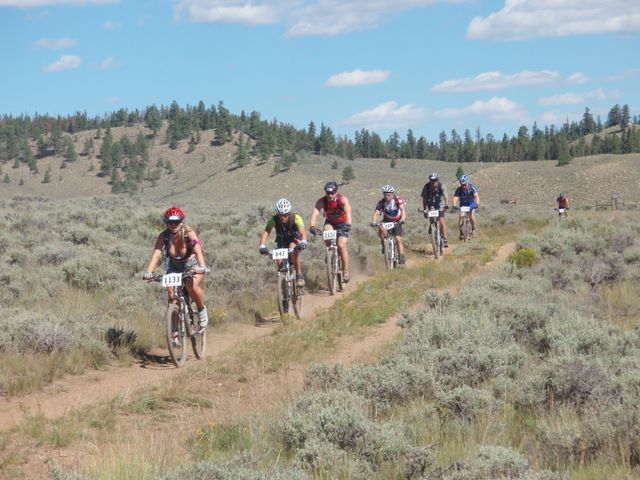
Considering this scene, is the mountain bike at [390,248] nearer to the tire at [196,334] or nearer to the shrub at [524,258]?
the shrub at [524,258]

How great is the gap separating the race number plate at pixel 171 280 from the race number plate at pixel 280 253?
2839 millimetres

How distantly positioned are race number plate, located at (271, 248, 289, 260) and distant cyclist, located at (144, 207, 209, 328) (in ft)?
7.48

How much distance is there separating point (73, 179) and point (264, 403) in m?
155

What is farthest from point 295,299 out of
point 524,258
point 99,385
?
point 524,258

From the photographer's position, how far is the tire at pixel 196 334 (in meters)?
9.74

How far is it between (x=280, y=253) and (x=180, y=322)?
281cm

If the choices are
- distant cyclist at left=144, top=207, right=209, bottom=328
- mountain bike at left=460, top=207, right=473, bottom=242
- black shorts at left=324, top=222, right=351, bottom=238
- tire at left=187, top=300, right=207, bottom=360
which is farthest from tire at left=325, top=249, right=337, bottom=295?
mountain bike at left=460, top=207, right=473, bottom=242

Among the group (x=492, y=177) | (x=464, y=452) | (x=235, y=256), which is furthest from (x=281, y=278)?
(x=492, y=177)

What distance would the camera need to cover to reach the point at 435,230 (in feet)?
64.2

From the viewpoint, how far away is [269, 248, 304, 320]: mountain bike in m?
12.1

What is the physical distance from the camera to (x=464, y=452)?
487 centimetres

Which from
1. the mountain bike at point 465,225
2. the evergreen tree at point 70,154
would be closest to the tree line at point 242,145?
the evergreen tree at point 70,154

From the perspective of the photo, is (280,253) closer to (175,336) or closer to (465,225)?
(175,336)

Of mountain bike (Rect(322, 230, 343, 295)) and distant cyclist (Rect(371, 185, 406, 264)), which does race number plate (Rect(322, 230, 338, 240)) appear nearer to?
mountain bike (Rect(322, 230, 343, 295))
